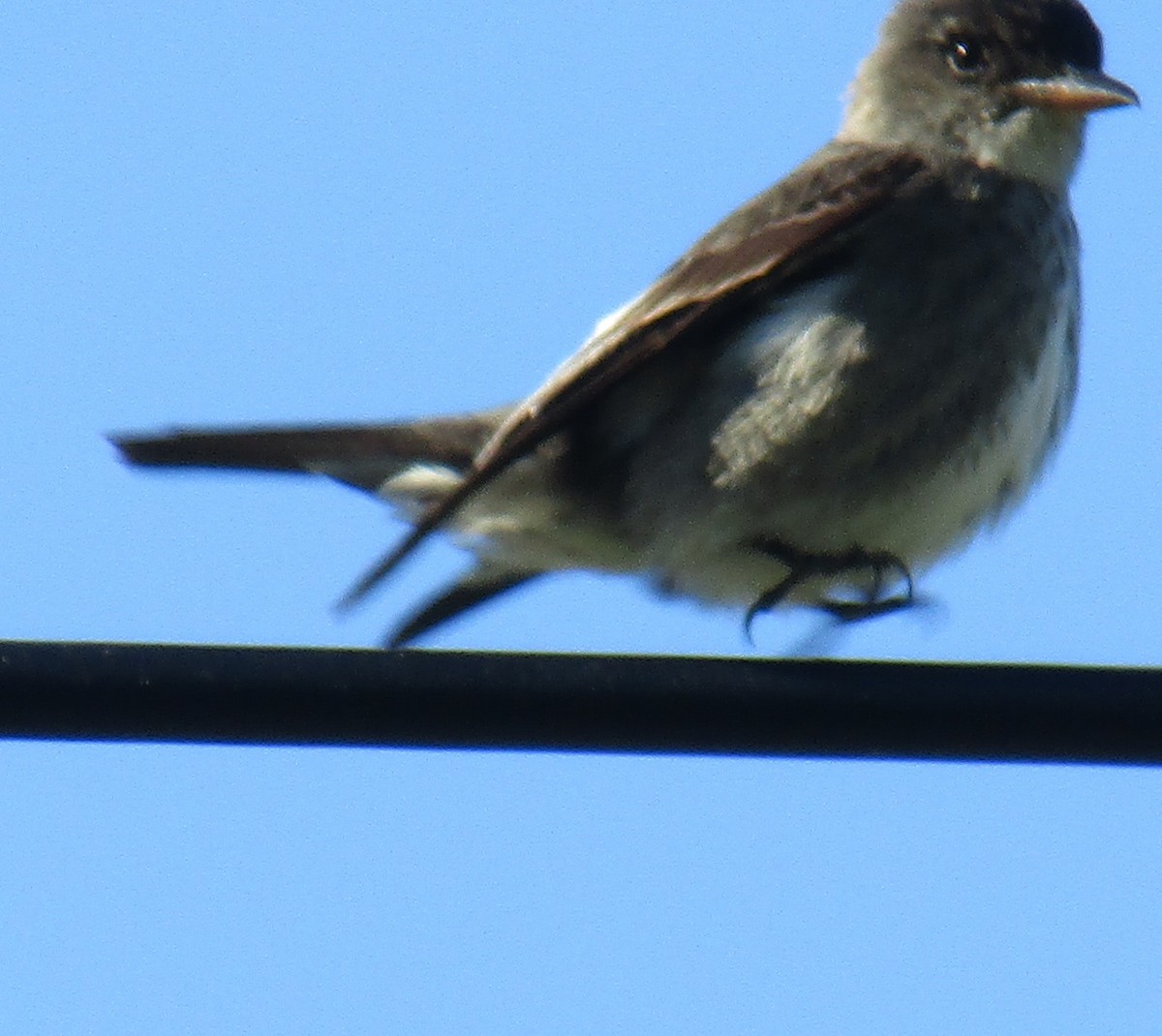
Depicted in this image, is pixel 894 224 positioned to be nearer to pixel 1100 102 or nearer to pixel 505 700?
pixel 1100 102

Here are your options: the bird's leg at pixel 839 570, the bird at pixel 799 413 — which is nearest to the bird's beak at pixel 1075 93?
the bird at pixel 799 413

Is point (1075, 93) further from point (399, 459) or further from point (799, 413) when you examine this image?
point (399, 459)

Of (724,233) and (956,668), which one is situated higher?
(724,233)

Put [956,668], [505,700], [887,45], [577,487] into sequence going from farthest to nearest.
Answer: [887,45]
[577,487]
[956,668]
[505,700]

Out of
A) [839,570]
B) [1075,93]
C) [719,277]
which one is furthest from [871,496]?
[1075,93]

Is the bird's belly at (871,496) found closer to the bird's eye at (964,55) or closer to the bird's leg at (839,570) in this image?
the bird's leg at (839,570)

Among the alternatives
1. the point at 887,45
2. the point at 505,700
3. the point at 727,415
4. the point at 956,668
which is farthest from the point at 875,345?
the point at 505,700

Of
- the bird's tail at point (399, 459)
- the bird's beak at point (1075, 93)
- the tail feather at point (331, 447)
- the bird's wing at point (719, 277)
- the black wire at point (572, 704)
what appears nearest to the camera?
the black wire at point (572, 704)
